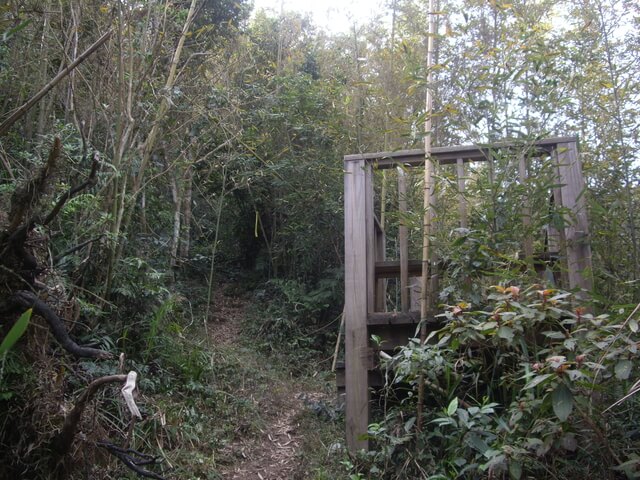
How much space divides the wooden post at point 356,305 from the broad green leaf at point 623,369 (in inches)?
63.6

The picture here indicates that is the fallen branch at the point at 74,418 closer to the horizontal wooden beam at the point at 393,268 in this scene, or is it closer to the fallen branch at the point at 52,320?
the fallen branch at the point at 52,320

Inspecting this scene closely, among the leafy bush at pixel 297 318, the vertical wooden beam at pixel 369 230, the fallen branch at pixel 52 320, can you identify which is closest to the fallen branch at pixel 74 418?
the fallen branch at pixel 52 320

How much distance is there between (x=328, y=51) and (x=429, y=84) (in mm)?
6437

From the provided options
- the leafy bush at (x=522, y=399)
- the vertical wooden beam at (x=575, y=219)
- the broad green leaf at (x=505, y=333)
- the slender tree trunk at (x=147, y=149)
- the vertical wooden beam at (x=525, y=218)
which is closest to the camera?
the leafy bush at (x=522, y=399)

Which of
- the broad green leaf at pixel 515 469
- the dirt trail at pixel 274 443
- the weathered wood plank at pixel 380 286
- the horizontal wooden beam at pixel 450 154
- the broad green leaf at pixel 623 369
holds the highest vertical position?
A: the horizontal wooden beam at pixel 450 154

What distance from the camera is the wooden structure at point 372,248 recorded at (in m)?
2.99

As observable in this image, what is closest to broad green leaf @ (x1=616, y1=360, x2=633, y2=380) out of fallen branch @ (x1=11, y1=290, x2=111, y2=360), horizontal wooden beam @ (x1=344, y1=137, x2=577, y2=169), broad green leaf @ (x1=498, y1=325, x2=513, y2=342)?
broad green leaf @ (x1=498, y1=325, x2=513, y2=342)

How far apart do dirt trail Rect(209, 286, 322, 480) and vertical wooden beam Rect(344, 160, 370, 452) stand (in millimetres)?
504

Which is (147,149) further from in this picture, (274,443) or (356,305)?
(274,443)

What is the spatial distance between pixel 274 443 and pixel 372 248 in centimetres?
167

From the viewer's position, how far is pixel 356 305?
11.2ft

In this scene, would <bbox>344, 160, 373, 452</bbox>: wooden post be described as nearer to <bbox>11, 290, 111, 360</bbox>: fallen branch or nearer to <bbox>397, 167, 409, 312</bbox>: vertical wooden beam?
<bbox>397, 167, 409, 312</bbox>: vertical wooden beam

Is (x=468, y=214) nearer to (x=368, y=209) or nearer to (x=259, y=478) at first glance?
(x=368, y=209)

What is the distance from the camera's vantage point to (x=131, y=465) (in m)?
2.13
